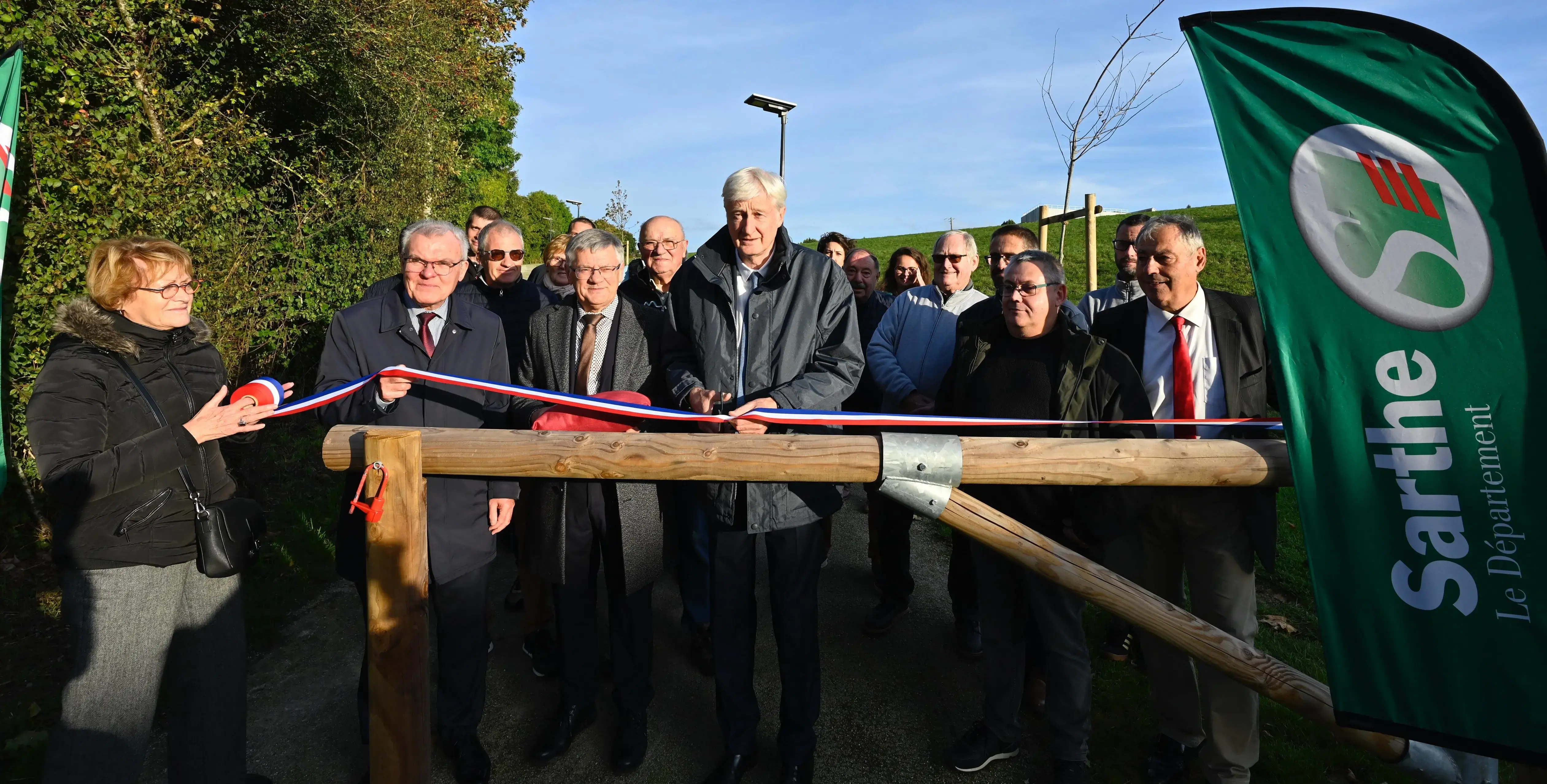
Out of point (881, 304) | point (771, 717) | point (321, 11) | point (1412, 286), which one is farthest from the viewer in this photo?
point (321, 11)

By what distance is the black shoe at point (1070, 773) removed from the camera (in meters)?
3.16

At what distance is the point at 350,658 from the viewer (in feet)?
14.4

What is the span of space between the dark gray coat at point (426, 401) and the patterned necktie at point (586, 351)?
1.31 feet

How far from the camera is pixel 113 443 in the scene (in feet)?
8.51

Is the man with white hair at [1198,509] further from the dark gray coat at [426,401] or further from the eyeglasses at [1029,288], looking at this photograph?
the dark gray coat at [426,401]

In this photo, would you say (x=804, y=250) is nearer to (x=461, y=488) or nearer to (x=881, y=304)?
(x=461, y=488)

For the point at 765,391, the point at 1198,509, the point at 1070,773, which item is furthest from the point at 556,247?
the point at 1070,773

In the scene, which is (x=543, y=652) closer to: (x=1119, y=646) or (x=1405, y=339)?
(x=1119, y=646)

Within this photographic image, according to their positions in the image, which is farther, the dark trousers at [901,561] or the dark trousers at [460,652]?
the dark trousers at [901,561]

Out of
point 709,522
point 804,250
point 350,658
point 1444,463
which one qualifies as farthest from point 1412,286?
point 350,658

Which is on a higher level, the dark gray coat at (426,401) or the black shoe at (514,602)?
the dark gray coat at (426,401)

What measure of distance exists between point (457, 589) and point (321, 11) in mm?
10036

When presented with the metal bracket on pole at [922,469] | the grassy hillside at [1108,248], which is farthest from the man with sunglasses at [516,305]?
the grassy hillside at [1108,248]

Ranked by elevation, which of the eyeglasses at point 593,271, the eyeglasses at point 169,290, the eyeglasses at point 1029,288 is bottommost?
the eyeglasses at point 169,290
